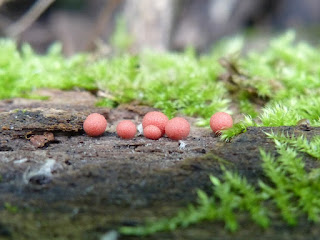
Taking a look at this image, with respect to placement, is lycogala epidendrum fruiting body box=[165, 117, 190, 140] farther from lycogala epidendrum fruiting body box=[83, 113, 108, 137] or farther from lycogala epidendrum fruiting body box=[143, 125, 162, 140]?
lycogala epidendrum fruiting body box=[83, 113, 108, 137]

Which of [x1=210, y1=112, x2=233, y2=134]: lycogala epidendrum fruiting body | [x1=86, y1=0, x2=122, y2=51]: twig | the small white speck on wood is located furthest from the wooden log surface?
[x1=86, y1=0, x2=122, y2=51]: twig

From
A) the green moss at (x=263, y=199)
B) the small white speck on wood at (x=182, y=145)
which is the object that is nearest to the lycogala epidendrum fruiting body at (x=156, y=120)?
the small white speck on wood at (x=182, y=145)

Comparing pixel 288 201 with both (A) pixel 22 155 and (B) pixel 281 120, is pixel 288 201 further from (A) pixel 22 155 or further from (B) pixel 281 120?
(A) pixel 22 155

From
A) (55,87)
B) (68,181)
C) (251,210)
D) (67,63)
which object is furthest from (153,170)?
(67,63)

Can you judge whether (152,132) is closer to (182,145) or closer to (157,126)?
(157,126)

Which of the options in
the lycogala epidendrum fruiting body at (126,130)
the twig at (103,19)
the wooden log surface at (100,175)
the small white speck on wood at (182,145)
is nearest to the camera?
the wooden log surface at (100,175)

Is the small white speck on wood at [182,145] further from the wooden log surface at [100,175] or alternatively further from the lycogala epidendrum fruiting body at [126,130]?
the lycogala epidendrum fruiting body at [126,130]
